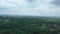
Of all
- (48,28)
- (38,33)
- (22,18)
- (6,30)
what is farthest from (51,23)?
(6,30)

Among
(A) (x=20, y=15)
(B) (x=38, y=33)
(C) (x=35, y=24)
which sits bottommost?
(B) (x=38, y=33)

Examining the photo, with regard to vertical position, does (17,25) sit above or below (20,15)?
below

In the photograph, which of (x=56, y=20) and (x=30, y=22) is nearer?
(x=56, y=20)

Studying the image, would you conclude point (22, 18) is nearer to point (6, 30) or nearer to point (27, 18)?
point (27, 18)

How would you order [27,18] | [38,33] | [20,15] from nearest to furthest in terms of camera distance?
[20,15]
[27,18]
[38,33]

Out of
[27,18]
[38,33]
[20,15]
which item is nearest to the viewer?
A: [20,15]

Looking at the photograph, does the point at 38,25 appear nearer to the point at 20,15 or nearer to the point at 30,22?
the point at 30,22
